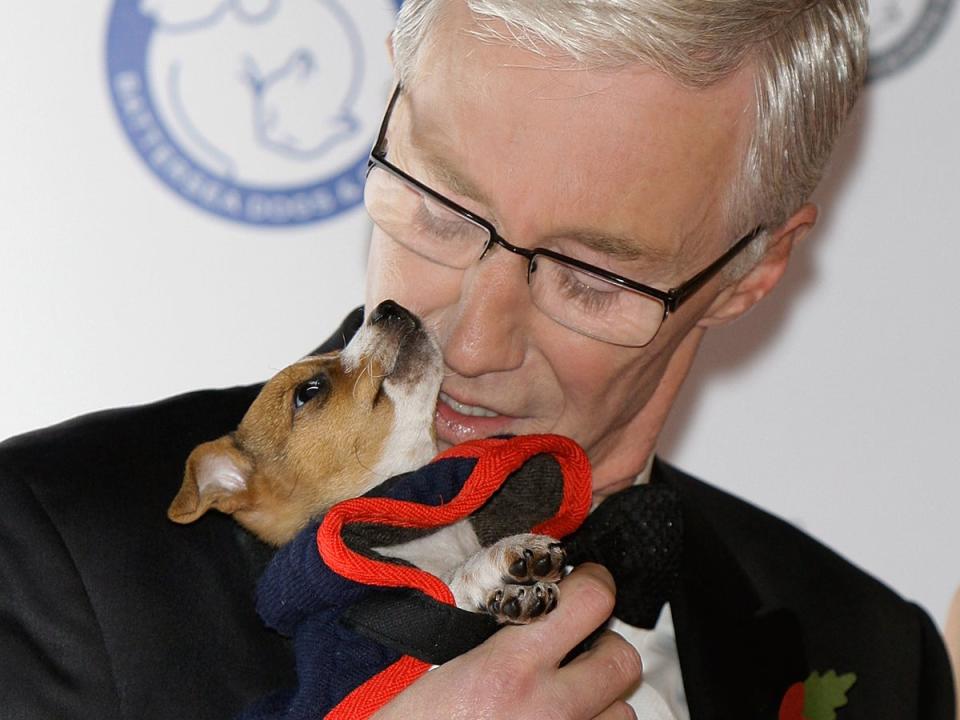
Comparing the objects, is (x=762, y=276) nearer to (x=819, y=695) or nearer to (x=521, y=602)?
(x=819, y=695)

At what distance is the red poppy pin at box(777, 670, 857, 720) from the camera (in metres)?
1.82

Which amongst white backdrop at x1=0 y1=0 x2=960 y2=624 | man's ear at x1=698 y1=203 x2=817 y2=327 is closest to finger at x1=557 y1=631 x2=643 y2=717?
man's ear at x1=698 y1=203 x2=817 y2=327

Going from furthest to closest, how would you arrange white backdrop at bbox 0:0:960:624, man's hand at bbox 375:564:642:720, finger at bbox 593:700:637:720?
white backdrop at bbox 0:0:960:624, finger at bbox 593:700:637:720, man's hand at bbox 375:564:642:720

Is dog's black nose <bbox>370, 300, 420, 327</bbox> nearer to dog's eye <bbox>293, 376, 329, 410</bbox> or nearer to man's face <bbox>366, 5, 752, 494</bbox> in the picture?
man's face <bbox>366, 5, 752, 494</bbox>

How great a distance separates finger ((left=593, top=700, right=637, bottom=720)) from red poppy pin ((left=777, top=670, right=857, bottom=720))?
19.3 inches

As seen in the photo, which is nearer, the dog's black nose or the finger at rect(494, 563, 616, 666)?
the finger at rect(494, 563, 616, 666)

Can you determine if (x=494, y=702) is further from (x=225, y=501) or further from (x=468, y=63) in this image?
(x=468, y=63)

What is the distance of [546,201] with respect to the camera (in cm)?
147

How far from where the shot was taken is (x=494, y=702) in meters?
1.27

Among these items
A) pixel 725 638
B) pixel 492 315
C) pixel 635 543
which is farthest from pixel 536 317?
pixel 725 638

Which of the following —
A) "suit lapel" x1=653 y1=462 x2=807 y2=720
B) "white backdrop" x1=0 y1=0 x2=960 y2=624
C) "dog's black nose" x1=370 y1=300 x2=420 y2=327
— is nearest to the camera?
"dog's black nose" x1=370 y1=300 x2=420 y2=327

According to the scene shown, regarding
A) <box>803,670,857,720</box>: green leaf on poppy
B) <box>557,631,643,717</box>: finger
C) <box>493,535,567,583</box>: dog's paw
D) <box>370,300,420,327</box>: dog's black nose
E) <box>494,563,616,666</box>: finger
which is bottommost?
<box>803,670,857,720</box>: green leaf on poppy

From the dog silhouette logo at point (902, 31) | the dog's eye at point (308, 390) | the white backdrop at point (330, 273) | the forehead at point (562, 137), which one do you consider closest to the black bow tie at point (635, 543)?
the forehead at point (562, 137)

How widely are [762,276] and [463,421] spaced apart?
56cm
